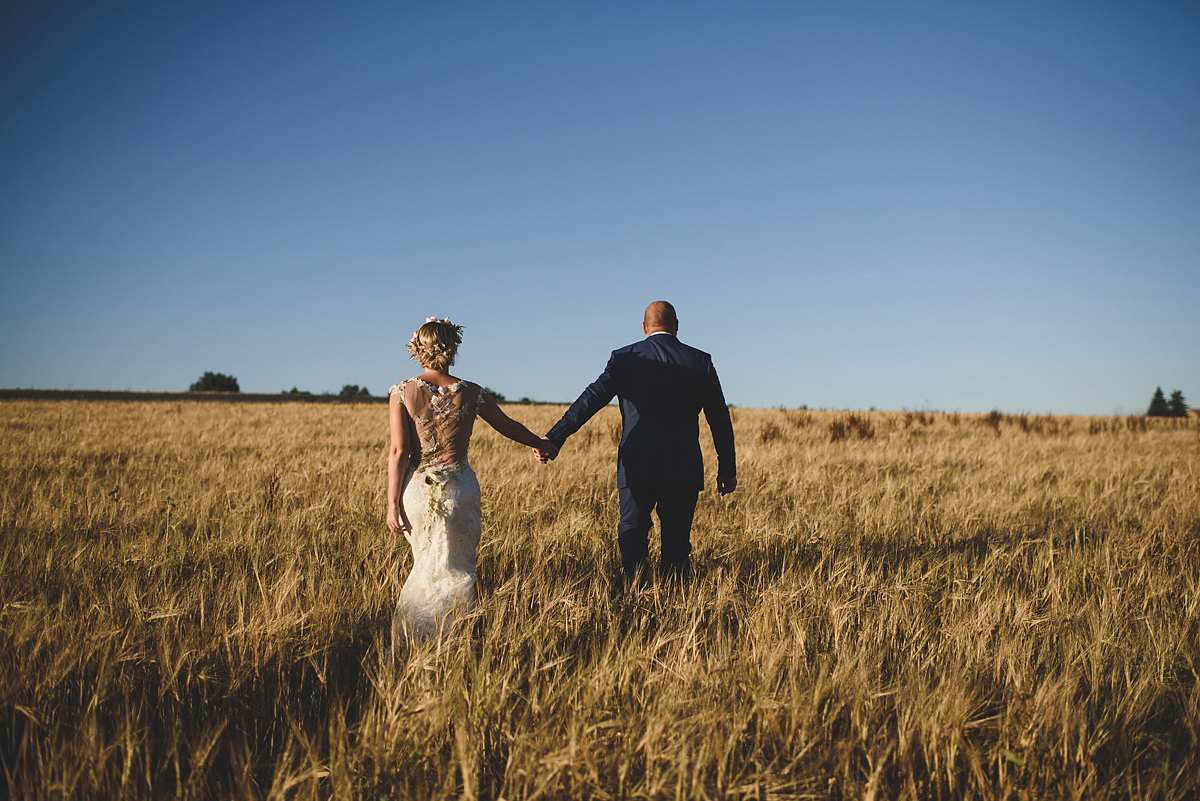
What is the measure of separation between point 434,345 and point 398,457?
28.1 inches

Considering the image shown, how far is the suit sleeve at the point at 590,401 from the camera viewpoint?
4.66 metres

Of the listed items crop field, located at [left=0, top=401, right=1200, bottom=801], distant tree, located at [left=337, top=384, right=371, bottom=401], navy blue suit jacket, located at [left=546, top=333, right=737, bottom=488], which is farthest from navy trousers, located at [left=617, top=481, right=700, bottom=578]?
distant tree, located at [left=337, top=384, right=371, bottom=401]

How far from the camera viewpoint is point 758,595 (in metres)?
4.15

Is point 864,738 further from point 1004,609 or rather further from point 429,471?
point 429,471

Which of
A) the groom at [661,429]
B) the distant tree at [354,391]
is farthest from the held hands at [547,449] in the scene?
the distant tree at [354,391]

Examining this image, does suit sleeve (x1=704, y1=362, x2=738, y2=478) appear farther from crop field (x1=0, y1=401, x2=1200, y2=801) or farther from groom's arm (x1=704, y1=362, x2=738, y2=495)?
crop field (x1=0, y1=401, x2=1200, y2=801)

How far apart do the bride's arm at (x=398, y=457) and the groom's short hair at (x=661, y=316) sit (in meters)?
2.01

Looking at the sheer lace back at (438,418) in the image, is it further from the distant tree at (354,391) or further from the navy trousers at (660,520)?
the distant tree at (354,391)

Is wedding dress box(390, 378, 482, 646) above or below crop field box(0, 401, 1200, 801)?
above

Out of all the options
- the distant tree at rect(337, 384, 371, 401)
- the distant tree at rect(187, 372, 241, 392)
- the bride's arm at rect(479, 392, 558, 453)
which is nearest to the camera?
the bride's arm at rect(479, 392, 558, 453)

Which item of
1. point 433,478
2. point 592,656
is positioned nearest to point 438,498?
point 433,478

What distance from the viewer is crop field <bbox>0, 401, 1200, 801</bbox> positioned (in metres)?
2.25

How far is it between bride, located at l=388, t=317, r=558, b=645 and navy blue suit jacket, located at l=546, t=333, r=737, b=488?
97cm

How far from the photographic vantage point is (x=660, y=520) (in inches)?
183
